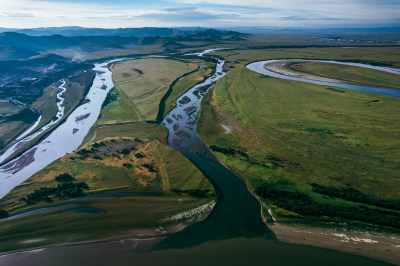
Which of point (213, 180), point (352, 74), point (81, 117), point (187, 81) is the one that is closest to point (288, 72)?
point (352, 74)

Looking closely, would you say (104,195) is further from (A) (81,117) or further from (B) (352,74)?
(B) (352,74)

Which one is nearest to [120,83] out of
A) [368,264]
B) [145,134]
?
[145,134]

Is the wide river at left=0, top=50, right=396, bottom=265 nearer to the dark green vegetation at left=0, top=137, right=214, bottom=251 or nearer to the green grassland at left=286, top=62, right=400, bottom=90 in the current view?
the dark green vegetation at left=0, top=137, right=214, bottom=251

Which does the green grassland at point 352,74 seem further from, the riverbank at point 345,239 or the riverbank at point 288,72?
the riverbank at point 345,239

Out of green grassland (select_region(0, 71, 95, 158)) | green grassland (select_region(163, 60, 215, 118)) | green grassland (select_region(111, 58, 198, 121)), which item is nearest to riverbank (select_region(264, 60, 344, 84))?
green grassland (select_region(163, 60, 215, 118))

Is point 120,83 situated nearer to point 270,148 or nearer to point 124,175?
point 124,175

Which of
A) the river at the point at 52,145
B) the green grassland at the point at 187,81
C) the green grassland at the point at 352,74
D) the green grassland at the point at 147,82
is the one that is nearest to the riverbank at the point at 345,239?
the river at the point at 52,145
